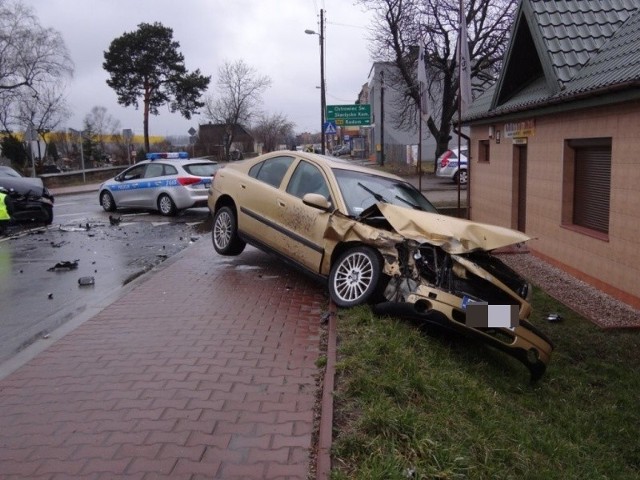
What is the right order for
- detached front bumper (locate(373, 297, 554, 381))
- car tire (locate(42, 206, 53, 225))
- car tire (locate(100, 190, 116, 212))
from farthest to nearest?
1. car tire (locate(100, 190, 116, 212))
2. car tire (locate(42, 206, 53, 225))
3. detached front bumper (locate(373, 297, 554, 381))

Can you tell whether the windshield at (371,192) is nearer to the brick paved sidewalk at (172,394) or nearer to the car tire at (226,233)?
the brick paved sidewalk at (172,394)

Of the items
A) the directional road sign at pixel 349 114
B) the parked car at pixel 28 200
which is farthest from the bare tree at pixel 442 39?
the parked car at pixel 28 200

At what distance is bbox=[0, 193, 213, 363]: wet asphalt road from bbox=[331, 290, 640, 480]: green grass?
3346 mm

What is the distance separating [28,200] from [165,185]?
351cm

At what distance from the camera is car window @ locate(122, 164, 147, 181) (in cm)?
1809

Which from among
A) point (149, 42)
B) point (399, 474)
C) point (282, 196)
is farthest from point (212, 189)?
point (149, 42)

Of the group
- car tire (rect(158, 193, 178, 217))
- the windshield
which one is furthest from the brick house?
car tire (rect(158, 193, 178, 217))

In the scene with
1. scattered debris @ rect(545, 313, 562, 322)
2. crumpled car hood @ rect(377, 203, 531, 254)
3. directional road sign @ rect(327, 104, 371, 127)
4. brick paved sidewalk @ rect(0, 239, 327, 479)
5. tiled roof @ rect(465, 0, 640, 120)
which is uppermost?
directional road sign @ rect(327, 104, 371, 127)

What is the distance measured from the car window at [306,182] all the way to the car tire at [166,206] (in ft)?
32.3

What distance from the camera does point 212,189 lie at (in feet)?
31.7

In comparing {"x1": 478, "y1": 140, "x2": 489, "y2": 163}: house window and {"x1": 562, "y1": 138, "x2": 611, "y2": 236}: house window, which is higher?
{"x1": 478, "y1": 140, "x2": 489, "y2": 163}: house window

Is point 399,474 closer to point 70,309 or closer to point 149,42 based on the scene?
point 70,309

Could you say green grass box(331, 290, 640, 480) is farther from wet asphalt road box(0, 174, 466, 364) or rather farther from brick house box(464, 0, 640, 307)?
wet asphalt road box(0, 174, 466, 364)

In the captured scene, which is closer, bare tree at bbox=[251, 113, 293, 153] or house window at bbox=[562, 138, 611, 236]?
house window at bbox=[562, 138, 611, 236]
